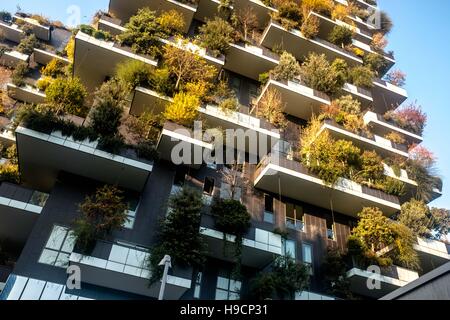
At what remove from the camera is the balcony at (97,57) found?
19.7m

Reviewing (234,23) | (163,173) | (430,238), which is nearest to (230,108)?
(163,173)

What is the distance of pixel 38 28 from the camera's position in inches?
1518

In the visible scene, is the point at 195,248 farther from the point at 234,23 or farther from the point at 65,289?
the point at 234,23

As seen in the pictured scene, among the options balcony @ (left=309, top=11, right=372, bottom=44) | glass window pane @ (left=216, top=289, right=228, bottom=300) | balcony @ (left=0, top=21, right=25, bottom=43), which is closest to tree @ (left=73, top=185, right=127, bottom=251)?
glass window pane @ (left=216, top=289, right=228, bottom=300)

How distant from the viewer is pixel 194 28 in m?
26.3

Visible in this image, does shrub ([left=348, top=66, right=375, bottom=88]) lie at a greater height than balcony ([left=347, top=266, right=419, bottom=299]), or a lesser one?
greater

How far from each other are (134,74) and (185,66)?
3.08 m

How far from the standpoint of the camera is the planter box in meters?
33.4

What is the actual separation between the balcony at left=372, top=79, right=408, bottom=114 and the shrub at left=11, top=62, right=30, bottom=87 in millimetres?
28778

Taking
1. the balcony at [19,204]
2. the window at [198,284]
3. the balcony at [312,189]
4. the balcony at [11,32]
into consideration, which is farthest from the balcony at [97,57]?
→ the balcony at [11,32]

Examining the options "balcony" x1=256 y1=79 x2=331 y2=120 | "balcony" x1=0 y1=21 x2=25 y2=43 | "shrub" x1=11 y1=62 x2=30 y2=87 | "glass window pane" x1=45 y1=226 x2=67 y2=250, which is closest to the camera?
"glass window pane" x1=45 y1=226 x2=67 y2=250

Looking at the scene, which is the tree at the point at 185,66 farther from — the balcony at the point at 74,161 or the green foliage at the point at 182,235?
the green foliage at the point at 182,235

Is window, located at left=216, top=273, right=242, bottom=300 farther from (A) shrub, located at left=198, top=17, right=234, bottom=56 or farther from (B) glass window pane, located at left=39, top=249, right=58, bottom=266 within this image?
(A) shrub, located at left=198, top=17, right=234, bottom=56
